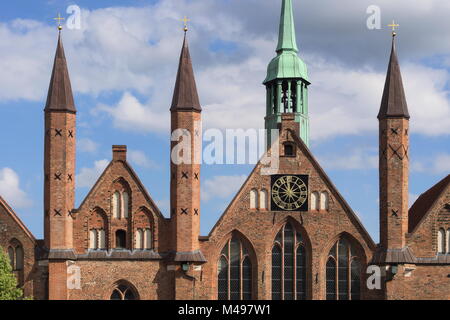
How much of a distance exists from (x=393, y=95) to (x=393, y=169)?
14.4 feet

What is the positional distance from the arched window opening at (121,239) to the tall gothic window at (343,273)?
1189 cm

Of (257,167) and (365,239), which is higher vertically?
(257,167)

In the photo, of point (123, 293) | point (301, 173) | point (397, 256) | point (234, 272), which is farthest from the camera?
point (301, 173)

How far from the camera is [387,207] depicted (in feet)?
220

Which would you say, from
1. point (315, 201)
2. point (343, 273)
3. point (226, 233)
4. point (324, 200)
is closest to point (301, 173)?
point (315, 201)

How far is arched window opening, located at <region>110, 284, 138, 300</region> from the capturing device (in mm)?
66250

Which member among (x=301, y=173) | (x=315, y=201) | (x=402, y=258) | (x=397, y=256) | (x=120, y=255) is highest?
(x=301, y=173)

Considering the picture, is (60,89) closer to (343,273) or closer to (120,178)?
(120,178)

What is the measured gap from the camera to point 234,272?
222 ft

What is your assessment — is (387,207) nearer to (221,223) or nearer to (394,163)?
(394,163)

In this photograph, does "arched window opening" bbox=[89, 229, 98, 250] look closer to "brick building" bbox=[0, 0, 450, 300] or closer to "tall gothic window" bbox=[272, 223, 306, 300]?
"brick building" bbox=[0, 0, 450, 300]

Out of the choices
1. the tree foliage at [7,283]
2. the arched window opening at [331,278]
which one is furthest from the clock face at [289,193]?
the tree foliage at [7,283]

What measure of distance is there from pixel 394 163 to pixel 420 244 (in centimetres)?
490
